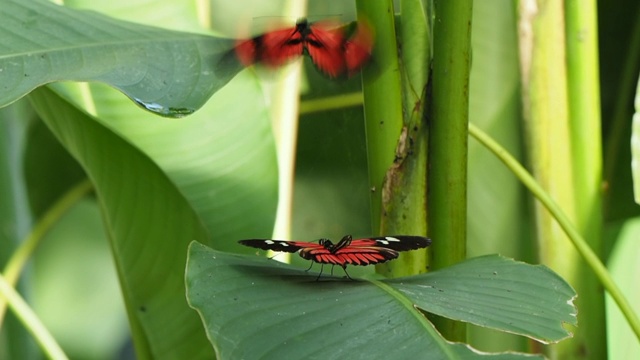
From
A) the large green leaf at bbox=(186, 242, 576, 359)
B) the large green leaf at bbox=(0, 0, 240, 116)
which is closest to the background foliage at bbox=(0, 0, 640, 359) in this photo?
the large green leaf at bbox=(0, 0, 240, 116)

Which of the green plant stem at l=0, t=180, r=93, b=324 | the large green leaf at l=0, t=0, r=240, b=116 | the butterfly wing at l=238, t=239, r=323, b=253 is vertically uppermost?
the large green leaf at l=0, t=0, r=240, b=116

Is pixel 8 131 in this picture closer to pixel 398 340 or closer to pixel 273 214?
pixel 273 214

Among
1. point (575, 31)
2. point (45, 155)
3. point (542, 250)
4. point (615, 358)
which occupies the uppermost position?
point (575, 31)

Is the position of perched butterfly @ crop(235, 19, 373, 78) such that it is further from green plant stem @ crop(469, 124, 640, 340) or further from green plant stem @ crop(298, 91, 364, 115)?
green plant stem @ crop(298, 91, 364, 115)

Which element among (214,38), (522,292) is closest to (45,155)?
(214,38)

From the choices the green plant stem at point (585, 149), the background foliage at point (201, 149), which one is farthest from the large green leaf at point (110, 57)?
the green plant stem at point (585, 149)

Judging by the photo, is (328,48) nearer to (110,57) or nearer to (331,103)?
(110,57)

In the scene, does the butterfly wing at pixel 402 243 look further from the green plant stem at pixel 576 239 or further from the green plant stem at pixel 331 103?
the green plant stem at pixel 331 103
